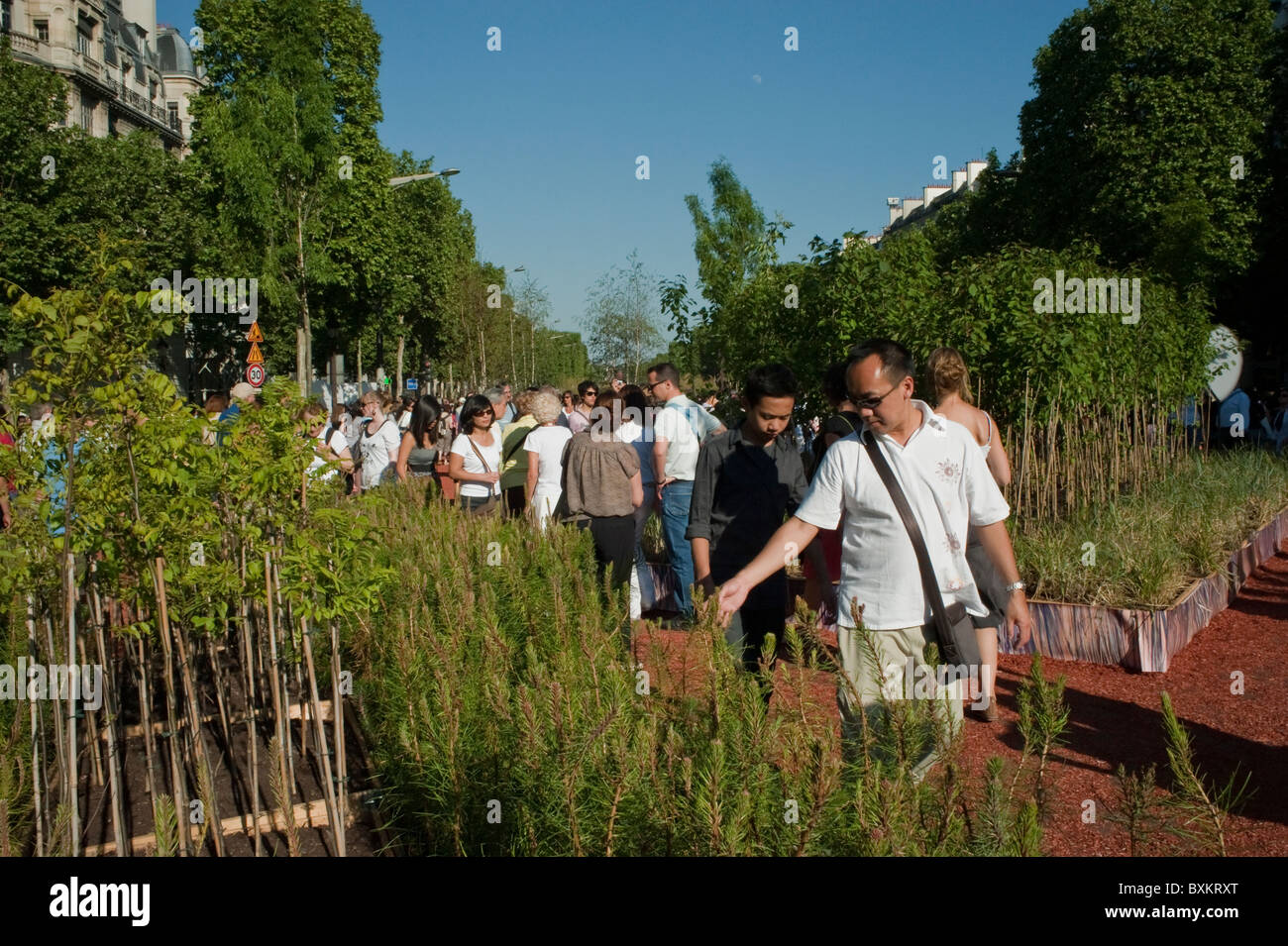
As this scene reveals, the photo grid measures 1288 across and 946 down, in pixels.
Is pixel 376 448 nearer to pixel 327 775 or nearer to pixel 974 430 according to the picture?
pixel 974 430

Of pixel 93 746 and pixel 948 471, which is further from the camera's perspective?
pixel 93 746

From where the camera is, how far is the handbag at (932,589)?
12.2 ft

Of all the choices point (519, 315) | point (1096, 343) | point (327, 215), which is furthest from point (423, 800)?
point (519, 315)

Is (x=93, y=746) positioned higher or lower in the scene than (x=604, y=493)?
lower

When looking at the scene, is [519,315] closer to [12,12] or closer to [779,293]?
[12,12]

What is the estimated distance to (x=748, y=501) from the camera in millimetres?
5109

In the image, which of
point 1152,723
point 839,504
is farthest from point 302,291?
point 839,504

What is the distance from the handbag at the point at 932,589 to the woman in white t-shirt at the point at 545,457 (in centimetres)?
532

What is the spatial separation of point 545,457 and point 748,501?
4044 millimetres

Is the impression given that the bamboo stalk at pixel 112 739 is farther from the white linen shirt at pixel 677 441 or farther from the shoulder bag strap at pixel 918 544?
the white linen shirt at pixel 677 441

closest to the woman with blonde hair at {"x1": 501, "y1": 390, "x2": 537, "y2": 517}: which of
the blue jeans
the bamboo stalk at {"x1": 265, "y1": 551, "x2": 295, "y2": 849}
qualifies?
the blue jeans

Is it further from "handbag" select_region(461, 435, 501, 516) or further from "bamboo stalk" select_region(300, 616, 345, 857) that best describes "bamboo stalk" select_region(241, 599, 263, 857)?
"handbag" select_region(461, 435, 501, 516)

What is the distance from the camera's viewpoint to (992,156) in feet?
Answer: 128
